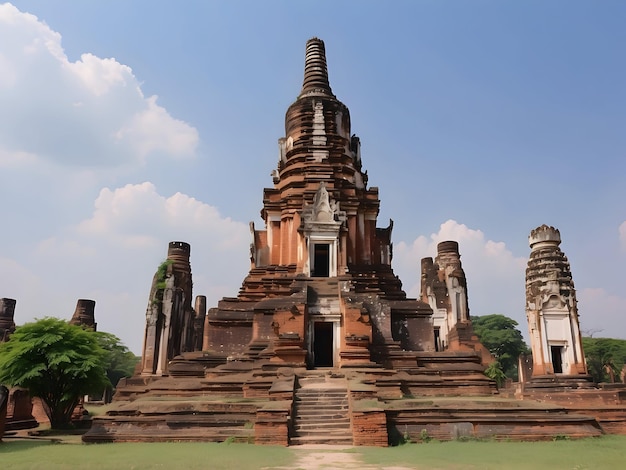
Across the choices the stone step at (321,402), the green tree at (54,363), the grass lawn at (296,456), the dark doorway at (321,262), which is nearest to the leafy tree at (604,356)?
the dark doorway at (321,262)

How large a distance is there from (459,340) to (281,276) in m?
16.9

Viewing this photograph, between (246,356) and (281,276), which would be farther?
(281,276)

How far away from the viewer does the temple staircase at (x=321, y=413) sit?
11.4m

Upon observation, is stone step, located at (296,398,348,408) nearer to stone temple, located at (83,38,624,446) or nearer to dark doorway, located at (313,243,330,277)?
stone temple, located at (83,38,624,446)

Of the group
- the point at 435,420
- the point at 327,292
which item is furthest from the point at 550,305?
the point at 435,420

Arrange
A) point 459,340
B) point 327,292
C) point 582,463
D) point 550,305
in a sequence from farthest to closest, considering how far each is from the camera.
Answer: point 459,340 < point 550,305 < point 327,292 < point 582,463

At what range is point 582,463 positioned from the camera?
9.02 m

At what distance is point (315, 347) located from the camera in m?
20.2

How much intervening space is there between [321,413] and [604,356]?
51.7m

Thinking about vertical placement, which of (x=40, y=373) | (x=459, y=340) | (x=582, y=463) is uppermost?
(x=459, y=340)

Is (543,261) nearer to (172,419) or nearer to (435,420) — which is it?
(435,420)

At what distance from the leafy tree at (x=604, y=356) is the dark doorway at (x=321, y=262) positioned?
39.3 metres

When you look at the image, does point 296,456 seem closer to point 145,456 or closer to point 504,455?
point 145,456

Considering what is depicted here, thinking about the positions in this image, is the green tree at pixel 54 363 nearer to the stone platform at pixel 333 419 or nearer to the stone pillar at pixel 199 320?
the stone platform at pixel 333 419
